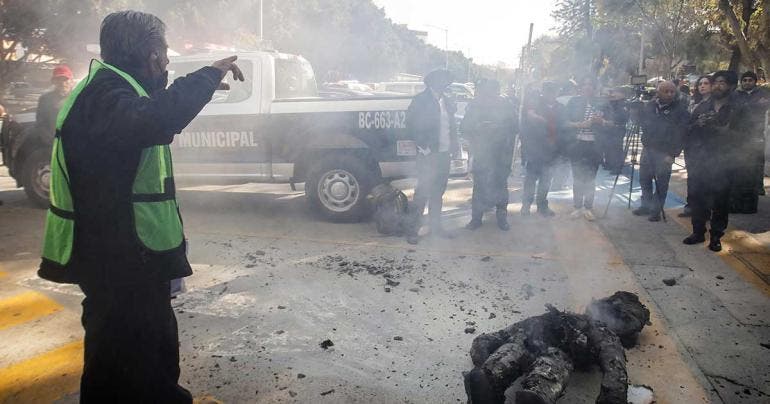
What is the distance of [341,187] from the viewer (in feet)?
22.0

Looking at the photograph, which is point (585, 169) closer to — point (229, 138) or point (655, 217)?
point (655, 217)

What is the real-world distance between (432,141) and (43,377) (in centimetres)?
428

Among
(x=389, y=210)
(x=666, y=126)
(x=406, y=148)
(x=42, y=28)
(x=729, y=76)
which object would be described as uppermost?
(x=42, y=28)

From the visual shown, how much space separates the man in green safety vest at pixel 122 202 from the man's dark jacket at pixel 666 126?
6.28 meters

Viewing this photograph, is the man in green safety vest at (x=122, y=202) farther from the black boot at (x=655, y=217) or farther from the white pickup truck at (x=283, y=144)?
the black boot at (x=655, y=217)

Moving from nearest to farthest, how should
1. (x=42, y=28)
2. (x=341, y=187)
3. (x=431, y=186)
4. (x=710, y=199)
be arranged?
(x=710, y=199)
(x=431, y=186)
(x=341, y=187)
(x=42, y=28)

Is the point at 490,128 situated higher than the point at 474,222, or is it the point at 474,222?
the point at 490,128

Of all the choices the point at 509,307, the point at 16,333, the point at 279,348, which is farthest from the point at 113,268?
the point at 509,307

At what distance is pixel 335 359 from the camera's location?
130 inches

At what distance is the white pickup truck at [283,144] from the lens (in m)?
6.60

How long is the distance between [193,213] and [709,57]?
35.8 meters

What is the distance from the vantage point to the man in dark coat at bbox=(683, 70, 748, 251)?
564 centimetres

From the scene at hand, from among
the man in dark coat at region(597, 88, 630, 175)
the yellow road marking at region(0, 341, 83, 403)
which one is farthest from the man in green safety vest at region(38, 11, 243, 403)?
the man in dark coat at region(597, 88, 630, 175)

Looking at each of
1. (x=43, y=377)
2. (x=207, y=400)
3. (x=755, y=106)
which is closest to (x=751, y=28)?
(x=755, y=106)
